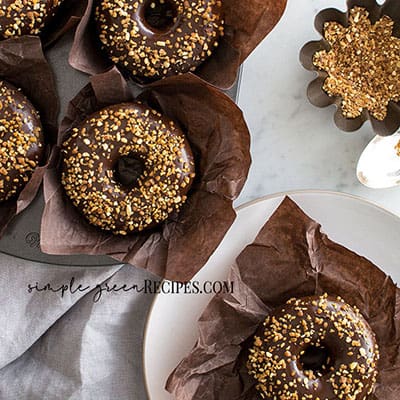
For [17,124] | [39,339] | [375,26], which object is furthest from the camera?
[39,339]

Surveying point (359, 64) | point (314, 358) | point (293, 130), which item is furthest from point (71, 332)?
point (359, 64)

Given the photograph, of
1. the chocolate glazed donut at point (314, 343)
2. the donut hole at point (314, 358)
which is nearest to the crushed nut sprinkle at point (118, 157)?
the chocolate glazed donut at point (314, 343)

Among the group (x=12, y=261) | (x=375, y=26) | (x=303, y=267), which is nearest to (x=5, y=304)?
(x=12, y=261)

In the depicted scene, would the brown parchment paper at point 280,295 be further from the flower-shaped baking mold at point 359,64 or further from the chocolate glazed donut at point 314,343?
the flower-shaped baking mold at point 359,64

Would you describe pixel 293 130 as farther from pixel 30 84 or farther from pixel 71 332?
pixel 71 332

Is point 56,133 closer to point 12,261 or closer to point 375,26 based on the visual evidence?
point 12,261

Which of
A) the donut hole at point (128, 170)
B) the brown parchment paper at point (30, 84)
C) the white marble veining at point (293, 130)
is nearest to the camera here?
the brown parchment paper at point (30, 84)

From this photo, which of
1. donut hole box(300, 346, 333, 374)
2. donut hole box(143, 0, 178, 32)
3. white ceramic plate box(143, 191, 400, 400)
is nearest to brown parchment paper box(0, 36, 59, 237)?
donut hole box(143, 0, 178, 32)
